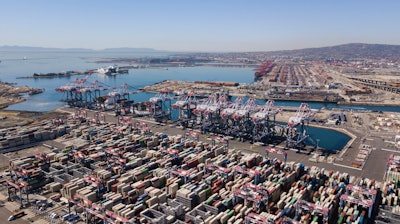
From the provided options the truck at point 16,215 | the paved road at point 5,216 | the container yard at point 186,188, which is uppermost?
the container yard at point 186,188

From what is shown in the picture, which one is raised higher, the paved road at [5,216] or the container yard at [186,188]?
the container yard at [186,188]

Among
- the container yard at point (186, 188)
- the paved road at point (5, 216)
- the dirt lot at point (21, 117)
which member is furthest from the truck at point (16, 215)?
the dirt lot at point (21, 117)

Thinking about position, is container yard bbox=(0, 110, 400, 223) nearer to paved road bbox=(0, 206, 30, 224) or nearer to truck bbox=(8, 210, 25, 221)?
truck bbox=(8, 210, 25, 221)

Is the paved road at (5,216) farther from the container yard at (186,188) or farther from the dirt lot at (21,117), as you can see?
the dirt lot at (21,117)

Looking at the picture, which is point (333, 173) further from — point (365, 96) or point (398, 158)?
point (365, 96)

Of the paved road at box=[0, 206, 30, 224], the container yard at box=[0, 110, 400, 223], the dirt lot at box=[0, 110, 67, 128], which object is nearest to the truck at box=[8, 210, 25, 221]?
the paved road at box=[0, 206, 30, 224]

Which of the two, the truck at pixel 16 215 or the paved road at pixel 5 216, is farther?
the truck at pixel 16 215

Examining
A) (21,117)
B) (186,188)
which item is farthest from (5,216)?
(21,117)

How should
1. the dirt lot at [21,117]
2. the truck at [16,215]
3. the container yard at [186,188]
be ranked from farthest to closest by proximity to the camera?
the dirt lot at [21,117], the truck at [16,215], the container yard at [186,188]
